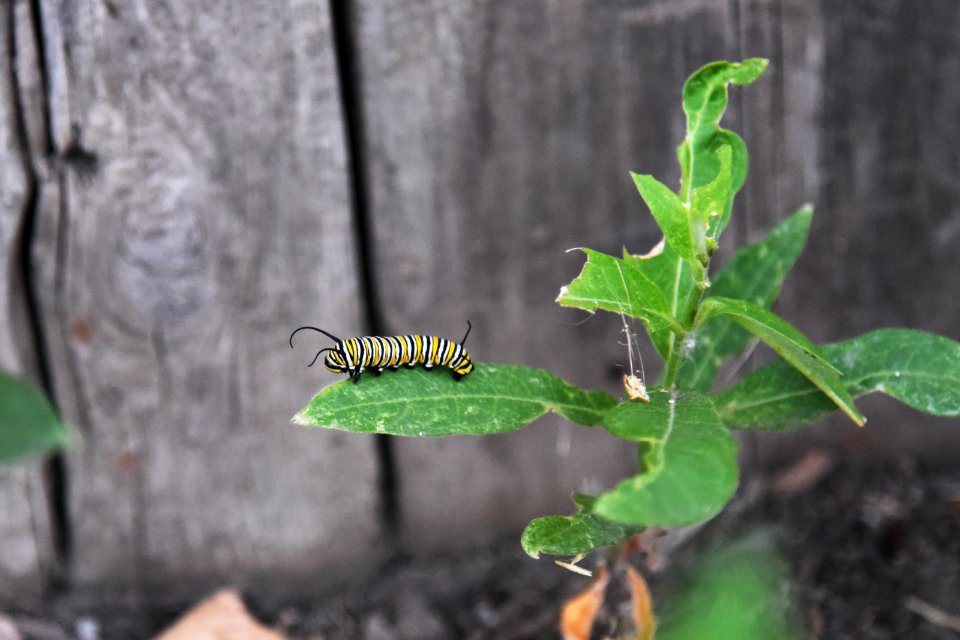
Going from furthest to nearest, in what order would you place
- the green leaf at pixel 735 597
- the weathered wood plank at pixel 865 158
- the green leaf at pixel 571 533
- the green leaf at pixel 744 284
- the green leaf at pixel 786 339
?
the weathered wood plank at pixel 865 158 → the green leaf at pixel 744 284 → the green leaf at pixel 571 533 → the green leaf at pixel 786 339 → the green leaf at pixel 735 597

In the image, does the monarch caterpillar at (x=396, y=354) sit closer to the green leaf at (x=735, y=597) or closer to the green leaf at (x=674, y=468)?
the green leaf at (x=674, y=468)

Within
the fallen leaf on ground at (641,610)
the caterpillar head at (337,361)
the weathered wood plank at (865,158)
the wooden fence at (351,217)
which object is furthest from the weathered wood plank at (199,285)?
the weathered wood plank at (865,158)

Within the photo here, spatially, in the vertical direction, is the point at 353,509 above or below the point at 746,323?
below

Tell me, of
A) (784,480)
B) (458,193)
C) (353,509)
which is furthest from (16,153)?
(784,480)

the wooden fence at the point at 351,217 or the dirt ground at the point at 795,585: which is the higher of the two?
the wooden fence at the point at 351,217

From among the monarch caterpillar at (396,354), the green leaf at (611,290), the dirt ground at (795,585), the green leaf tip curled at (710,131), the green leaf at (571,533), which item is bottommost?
the dirt ground at (795,585)

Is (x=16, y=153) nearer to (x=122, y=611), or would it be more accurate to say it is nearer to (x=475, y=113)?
(x=475, y=113)

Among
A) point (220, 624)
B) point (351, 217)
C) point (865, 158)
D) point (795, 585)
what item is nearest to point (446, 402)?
point (351, 217)
